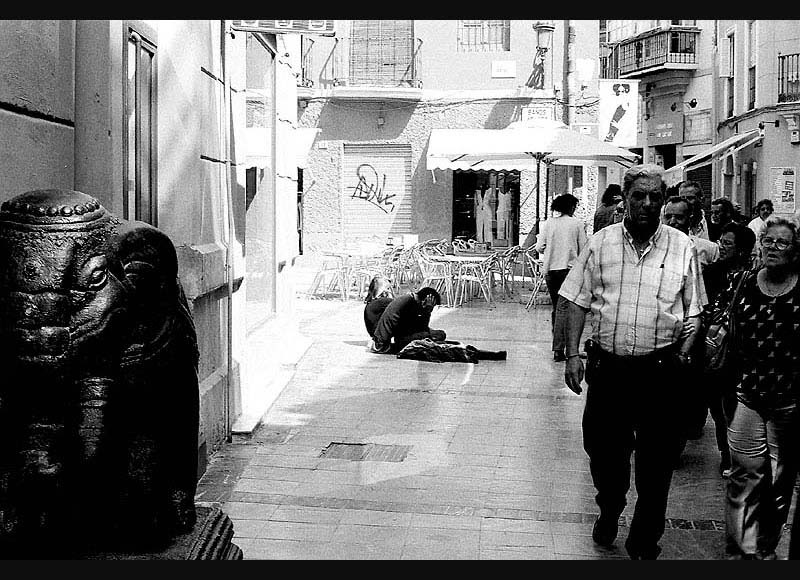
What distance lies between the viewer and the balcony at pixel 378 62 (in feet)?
88.4

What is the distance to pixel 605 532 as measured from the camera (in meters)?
5.66

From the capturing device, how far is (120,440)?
10.9ft

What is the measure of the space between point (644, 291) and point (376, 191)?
21618mm

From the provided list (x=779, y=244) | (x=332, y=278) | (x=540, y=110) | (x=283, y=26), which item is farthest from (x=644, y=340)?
(x=540, y=110)

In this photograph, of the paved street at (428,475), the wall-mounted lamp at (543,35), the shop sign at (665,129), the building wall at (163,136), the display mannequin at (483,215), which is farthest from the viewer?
the shop sign at (665,129)

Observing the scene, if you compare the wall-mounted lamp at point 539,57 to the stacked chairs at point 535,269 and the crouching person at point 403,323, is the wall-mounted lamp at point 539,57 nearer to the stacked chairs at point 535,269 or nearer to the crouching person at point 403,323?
the stacked chairs at point 535,269

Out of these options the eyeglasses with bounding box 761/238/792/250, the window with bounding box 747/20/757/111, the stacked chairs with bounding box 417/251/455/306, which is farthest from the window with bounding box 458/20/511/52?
the eyeglasses with bounding box 761/238/792/250

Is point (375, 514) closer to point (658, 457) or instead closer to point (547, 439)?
point (658, 457)

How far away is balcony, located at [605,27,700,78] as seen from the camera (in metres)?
39.0

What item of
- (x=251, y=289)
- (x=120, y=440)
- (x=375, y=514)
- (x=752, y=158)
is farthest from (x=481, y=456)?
(x=752, y=158)

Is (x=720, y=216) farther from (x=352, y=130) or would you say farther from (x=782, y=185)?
(x=782, y=185)

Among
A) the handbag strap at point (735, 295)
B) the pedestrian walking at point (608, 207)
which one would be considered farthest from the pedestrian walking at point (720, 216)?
the handbag strap at point (735, 295)

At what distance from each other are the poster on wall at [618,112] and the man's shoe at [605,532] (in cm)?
1864

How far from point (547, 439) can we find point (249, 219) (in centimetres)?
392
